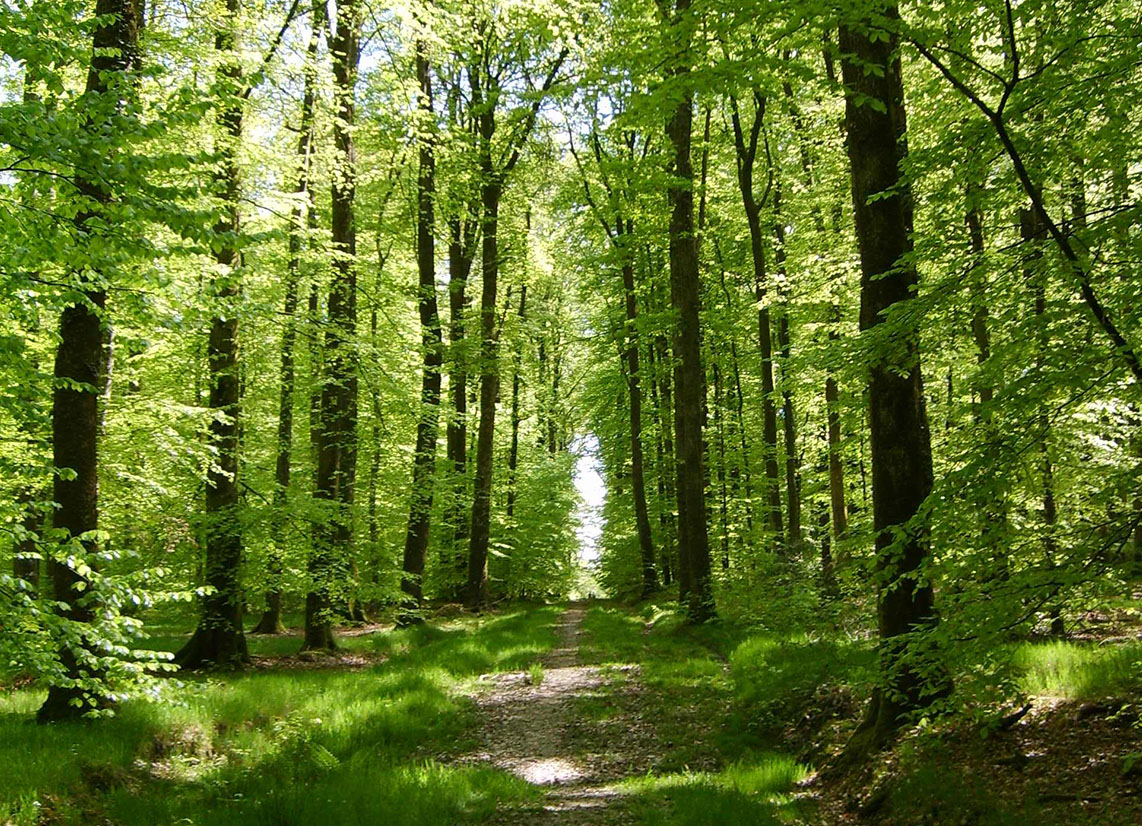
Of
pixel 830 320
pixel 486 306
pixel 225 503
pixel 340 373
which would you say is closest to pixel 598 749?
pixel 225 503

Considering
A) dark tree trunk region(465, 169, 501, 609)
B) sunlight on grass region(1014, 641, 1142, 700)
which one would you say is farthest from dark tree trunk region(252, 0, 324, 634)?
sunlight on grass region(1014, 641, 1142, 700)

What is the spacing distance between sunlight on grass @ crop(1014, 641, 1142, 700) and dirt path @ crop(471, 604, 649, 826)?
3.67 meters

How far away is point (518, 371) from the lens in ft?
74.5

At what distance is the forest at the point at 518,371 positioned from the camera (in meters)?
4.34

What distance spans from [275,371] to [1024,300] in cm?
1708

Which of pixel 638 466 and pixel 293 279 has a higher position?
pixel 293 279

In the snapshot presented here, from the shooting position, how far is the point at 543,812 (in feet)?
20.3

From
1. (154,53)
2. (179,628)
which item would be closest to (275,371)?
(179,628)

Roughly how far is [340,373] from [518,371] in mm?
9802

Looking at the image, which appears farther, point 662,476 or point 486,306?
point 662,476

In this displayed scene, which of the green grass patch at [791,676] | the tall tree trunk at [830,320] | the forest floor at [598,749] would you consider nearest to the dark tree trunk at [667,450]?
the tall tree trunk at [830,320]

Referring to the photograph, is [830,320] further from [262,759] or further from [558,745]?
[262,759]

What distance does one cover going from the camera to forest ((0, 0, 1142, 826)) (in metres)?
4.34

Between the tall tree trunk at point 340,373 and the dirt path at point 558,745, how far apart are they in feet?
12.3
